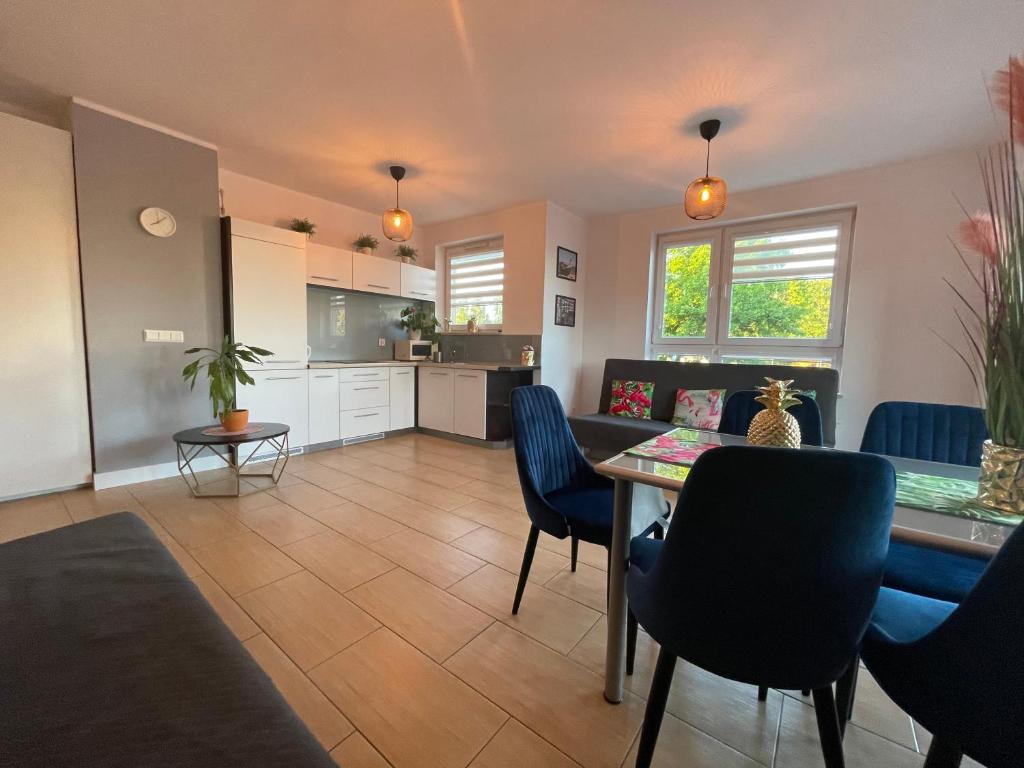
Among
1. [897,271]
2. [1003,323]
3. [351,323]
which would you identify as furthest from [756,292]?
[351,323]

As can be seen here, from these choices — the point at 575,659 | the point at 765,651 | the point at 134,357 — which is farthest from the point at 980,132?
the point at 134,357

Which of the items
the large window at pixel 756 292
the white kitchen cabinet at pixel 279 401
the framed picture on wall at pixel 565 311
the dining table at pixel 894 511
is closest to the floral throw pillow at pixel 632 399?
the large window at pixel 756 292

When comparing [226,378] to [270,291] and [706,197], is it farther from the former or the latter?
[706,197]

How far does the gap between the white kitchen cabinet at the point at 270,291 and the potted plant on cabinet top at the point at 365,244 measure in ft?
2.85

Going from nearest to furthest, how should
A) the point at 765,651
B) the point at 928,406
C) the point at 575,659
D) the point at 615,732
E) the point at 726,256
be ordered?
the point at 765,651, the point at 615,732, the point at 575,659, the point at 928,406, the point at 726,256

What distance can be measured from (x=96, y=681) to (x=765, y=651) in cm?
122

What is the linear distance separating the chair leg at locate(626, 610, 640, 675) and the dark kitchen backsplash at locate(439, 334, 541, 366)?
3.18m

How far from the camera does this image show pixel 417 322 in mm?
5012

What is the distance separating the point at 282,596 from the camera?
1713mm

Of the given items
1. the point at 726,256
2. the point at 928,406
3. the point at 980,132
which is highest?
the point at 980,132

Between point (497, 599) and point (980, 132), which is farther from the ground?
point (980, 132)

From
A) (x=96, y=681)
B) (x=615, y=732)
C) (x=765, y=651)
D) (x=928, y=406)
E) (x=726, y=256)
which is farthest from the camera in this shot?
(x=726, y=256)

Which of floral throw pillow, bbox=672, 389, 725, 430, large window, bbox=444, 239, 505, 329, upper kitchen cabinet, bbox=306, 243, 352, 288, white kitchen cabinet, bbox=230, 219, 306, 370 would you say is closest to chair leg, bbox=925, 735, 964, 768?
floral throw pillow, bbox=672, 389, 725, 430

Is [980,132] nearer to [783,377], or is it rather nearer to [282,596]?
[783,377]
